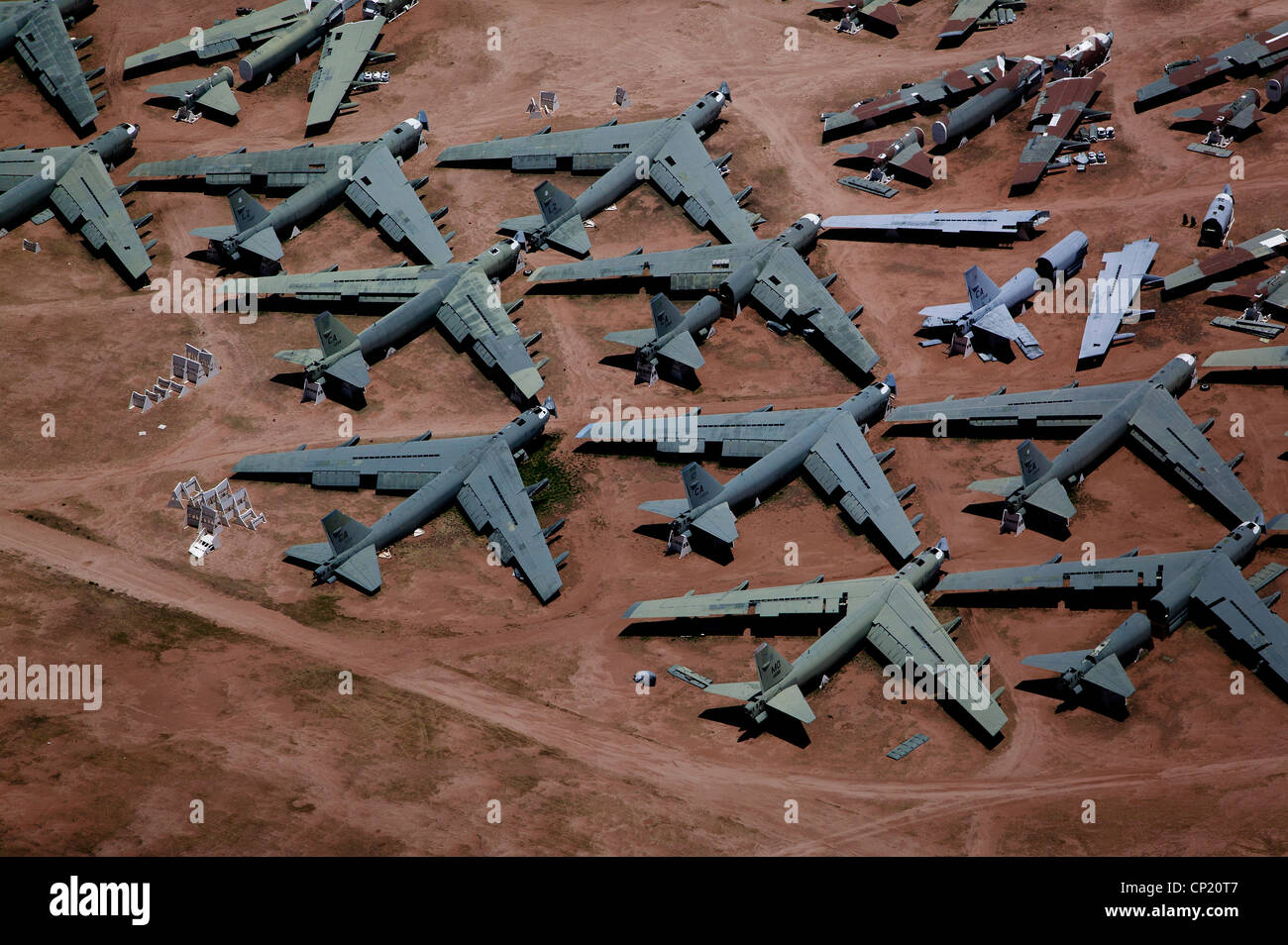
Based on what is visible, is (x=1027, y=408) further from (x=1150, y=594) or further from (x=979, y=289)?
(x=1150, y=594)

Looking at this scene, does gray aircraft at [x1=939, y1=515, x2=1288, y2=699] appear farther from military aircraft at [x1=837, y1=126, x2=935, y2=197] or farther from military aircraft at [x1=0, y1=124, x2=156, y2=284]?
military aircraft at [x1=0, y1=124, x2=156, y2=284]

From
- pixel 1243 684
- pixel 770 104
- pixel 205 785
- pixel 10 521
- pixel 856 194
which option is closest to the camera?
pixel 205 785

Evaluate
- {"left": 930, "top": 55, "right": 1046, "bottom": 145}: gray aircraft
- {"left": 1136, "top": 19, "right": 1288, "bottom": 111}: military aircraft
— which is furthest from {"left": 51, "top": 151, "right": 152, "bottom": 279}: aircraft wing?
{"left": 1136, "top": 19, "right": 1288, "bottom": 111}: military aircraft

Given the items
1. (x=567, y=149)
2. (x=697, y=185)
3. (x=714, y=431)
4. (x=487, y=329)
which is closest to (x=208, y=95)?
(x=567, y=149)

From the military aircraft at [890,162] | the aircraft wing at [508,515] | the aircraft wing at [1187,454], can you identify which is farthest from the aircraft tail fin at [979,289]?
the aircraft wing at [508,515]

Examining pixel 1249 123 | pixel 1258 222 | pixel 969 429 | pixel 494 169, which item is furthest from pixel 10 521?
pixel 1249 123
